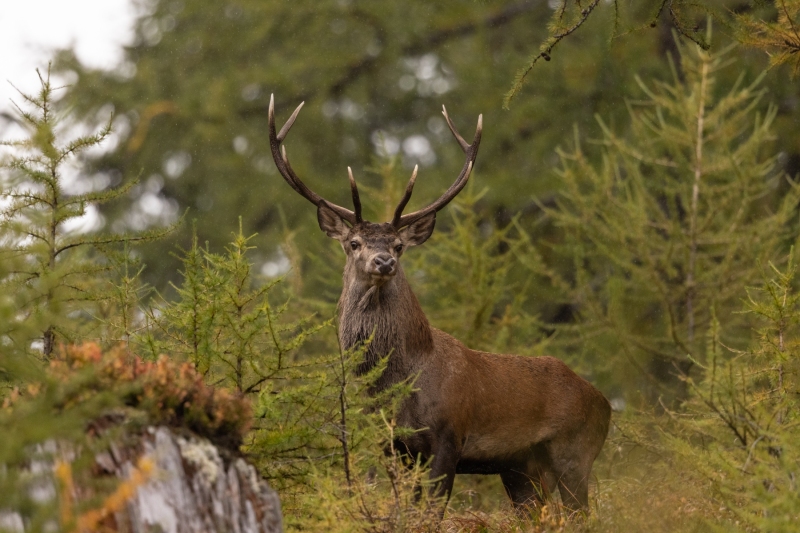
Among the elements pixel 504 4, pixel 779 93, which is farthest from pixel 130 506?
pixel 504 4

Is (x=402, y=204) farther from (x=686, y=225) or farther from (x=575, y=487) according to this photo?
(x=686, y=225)

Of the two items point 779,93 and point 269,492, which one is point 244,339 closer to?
point 269,492

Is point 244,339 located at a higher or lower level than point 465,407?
higher

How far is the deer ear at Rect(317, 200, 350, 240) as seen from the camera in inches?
305

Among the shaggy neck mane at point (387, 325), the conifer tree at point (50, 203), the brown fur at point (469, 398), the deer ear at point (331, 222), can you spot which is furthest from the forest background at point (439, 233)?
the deer ear at point (331, 222)

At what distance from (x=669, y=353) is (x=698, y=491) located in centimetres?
558

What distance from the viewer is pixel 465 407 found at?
23.1 feet

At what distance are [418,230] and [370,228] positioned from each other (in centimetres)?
62

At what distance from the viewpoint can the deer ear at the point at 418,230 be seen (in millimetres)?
7898

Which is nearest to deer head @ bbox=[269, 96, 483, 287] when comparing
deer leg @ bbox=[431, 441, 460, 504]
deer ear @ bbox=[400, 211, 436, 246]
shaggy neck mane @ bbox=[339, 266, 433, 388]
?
deer ear @ bbox=[400, 211, 436, 246]

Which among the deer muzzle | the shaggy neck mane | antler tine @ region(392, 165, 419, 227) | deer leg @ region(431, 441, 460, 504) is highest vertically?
antler tine @ region(392, 165, 419, 227)

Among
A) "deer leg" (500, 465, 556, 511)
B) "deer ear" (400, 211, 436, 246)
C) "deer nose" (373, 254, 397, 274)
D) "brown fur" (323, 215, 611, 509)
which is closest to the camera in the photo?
"brown fur" (323, 215, 611, 509)

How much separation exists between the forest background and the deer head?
2.50 ft

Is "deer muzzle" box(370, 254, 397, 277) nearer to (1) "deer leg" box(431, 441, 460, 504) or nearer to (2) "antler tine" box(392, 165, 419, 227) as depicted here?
(2) "antler tine" box(392, 165, 419, 227)
